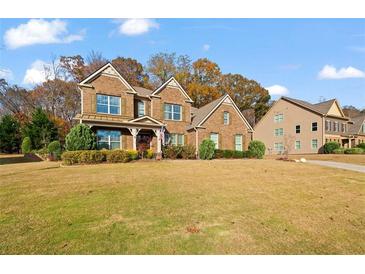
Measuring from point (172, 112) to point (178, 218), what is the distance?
18.4 metres

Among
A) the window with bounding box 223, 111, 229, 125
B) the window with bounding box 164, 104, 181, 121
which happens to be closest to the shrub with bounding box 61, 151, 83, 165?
the window with bounding box 164, 104, 181, 121

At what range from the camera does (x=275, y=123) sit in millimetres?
37625

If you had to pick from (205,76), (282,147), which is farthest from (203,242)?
(205,76)

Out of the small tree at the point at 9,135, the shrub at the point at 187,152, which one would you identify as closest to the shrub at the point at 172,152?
the shrub at the point at 187,152

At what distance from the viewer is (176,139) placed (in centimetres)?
2269

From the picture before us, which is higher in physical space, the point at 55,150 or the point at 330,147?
the point at 55,150

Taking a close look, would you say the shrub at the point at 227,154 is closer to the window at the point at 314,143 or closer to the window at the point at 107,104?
the window at the point at 107,104

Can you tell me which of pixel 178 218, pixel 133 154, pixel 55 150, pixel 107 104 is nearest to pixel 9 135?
pixel 55 150

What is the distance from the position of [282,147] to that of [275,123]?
14.7 ft

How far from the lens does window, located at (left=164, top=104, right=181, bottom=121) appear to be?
73.7ft

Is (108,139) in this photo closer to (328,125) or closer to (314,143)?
(314,143)

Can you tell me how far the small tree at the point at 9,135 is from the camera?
32.3 meters

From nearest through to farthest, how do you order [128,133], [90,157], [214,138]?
1. [90,157]
2. [128,133]
3. [214,138]
